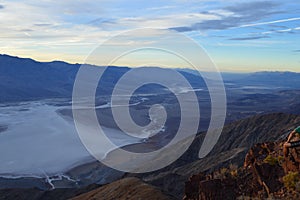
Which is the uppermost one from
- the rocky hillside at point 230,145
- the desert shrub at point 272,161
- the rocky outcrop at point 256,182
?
the desert shrub at point 272,161

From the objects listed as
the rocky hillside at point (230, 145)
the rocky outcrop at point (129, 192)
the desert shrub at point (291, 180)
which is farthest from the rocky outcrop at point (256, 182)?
the rocky hillside at point (230, 145)

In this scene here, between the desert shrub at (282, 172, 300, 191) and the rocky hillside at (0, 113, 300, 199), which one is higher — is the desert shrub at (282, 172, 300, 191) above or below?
above

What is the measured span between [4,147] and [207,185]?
5672 cm

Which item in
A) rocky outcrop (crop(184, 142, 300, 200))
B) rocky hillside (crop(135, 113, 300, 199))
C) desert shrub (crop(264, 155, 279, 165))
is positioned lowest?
rocky hillside (crop(135, 113, 300, 199))

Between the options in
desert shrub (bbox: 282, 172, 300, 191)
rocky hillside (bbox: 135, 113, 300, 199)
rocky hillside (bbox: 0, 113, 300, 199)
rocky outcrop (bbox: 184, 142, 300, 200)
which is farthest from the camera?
rocky hillside (bbox: 135, 113, 300, 199)

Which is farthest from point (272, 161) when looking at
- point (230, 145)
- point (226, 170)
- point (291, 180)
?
point (230, 145)

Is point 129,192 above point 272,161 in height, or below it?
below

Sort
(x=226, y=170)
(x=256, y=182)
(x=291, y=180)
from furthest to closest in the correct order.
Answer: (x=226, y=170), (x=256, y=182), (x=291, y=180)

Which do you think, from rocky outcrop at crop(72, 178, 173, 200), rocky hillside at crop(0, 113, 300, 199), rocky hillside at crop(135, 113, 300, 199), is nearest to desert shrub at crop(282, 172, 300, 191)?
rocky hillside at crop(0, 113, 300, 199)

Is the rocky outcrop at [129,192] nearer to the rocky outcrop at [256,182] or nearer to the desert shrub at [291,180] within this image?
the rocky outcrop at [256,182]

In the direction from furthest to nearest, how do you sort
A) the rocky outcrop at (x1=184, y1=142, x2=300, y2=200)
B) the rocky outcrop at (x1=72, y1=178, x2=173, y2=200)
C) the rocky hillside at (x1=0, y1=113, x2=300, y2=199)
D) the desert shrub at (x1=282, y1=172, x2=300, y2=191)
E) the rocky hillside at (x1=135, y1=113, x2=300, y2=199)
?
the rocky hillside at (x1=135, y1=113, x2=300, y2=199), the rocky outcrop at (x1=72, y1=178, x2=173, y2=200), the rocky hillside at (x1=0, y1=113, x2=300, y2=199), the rocky outcrop at (x1=184, y1=142, x2=300, y2=200), the desert shrub at (x1=282, y1=172, x2=300, y2=191)

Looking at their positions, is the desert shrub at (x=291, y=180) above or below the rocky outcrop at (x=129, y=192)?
above

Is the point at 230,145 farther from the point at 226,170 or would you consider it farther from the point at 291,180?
the point at 291,180

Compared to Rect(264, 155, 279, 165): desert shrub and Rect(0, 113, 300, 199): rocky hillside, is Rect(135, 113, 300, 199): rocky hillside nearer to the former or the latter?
Rect(0, 113, 300, 199): rocky hillside
